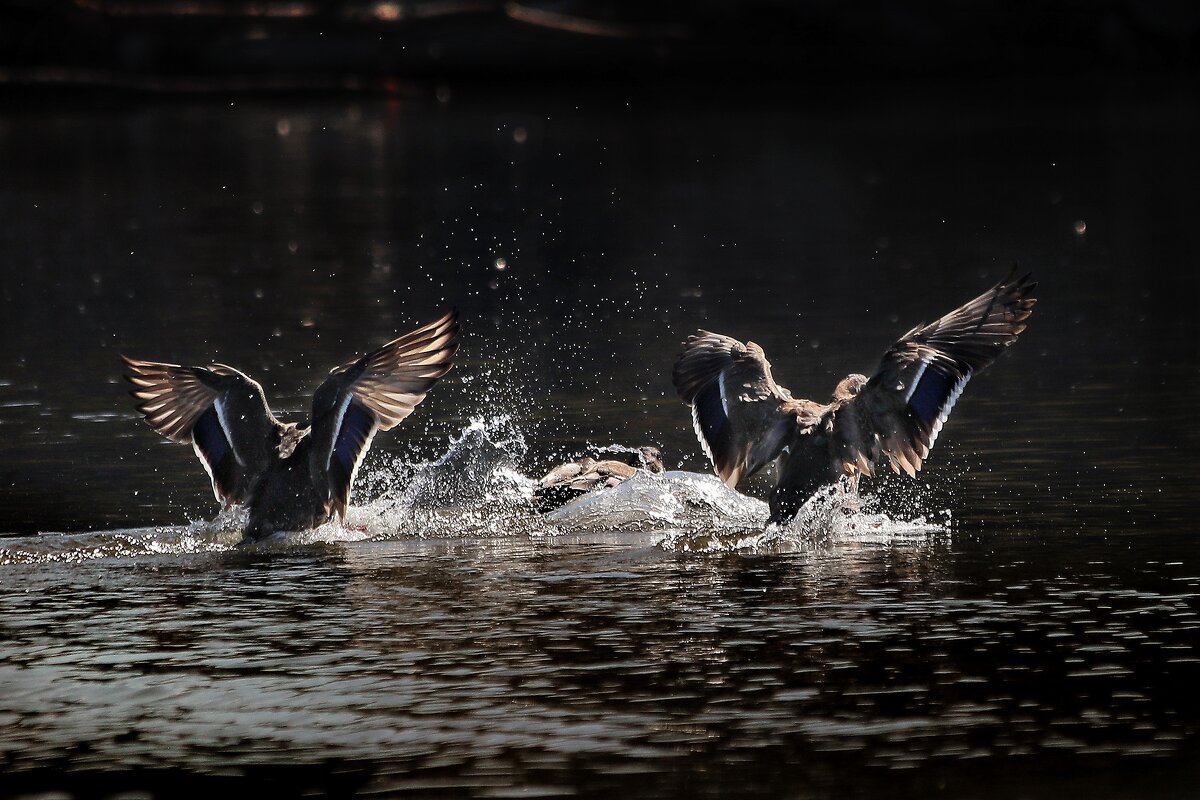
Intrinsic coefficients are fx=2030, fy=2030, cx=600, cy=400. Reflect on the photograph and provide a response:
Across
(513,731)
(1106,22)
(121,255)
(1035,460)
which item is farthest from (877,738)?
(1106,22)

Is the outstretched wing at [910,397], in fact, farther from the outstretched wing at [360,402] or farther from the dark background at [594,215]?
the outstretched wing at [360,402]

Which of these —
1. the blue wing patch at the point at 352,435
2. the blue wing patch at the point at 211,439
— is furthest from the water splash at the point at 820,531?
the blue wing patch at the point at 211,439

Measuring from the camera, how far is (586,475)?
14.2 m

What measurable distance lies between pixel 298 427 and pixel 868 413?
3.91m

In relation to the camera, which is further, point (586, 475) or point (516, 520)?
point (586, 475)

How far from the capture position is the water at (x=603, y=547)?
27.4ft

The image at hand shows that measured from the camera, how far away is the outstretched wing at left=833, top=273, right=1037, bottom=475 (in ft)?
42.3

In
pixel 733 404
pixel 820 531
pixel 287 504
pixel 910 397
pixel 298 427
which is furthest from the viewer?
pixel 298 427

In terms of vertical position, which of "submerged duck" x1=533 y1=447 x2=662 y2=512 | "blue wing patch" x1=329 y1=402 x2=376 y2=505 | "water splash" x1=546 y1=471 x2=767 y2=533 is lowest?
"water splash" x1=546 y1=471 x2=767 y2=533

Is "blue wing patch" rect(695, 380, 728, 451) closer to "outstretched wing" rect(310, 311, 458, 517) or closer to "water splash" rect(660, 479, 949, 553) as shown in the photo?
"water splash" rect(660, 479, 949, 553)

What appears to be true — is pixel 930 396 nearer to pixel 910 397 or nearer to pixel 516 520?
pixel 910 397

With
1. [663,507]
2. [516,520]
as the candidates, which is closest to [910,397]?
[663,507]

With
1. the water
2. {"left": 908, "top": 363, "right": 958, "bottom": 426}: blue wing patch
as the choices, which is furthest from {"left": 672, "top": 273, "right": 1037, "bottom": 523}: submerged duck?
the water

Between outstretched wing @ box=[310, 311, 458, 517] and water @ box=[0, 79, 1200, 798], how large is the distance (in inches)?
20.2
